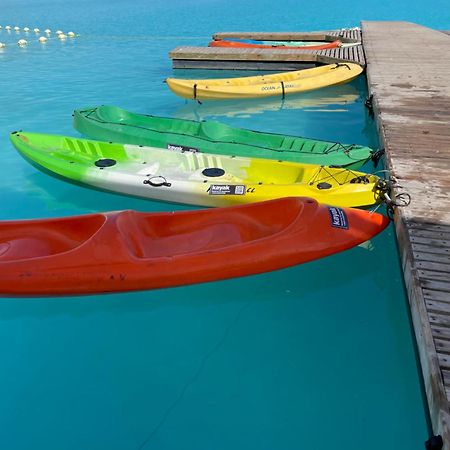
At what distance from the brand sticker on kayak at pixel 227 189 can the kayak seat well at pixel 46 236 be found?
1341mm

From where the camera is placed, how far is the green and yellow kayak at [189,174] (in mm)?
5145

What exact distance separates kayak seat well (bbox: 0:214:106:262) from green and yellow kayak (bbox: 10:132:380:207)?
3.91 feet

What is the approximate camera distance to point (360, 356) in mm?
3793

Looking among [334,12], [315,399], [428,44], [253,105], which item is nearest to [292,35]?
[428,44]

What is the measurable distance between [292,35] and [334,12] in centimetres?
1266

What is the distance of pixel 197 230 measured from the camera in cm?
459

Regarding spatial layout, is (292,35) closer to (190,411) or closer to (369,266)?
(369,266)

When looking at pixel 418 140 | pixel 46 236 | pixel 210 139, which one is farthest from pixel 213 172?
pixel 418 140

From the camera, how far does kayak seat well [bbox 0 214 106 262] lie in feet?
14.5

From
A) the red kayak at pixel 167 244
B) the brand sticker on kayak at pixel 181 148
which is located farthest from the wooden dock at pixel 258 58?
the red kayak at pixel 167 244

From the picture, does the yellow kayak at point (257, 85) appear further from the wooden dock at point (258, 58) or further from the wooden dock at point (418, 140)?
the wooden dock at point (258, 58)

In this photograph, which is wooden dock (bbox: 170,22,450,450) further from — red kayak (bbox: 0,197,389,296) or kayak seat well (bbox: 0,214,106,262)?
kayak seat well (bbox: 0,214,106,262)

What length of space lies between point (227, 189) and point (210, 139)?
5.87 feet

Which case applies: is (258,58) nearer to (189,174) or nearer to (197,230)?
(189,174)
